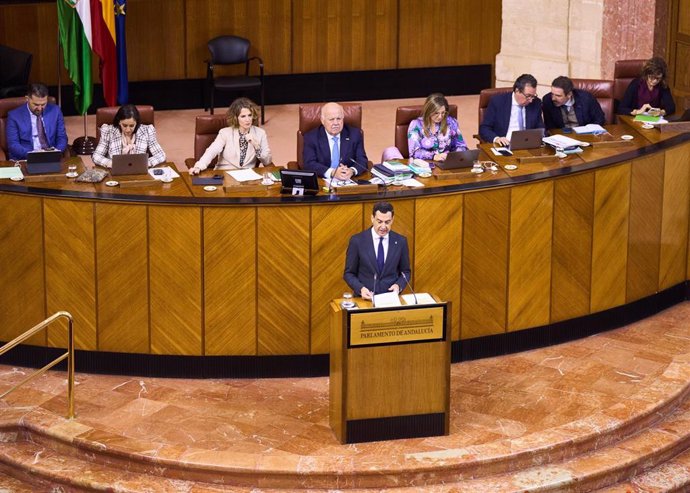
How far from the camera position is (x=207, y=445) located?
7902 millimetres

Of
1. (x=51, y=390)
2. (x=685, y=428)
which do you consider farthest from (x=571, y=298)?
(x=51, y=390)

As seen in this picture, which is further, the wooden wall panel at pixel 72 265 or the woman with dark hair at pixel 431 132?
the woman with dark hair at pixel 431 132

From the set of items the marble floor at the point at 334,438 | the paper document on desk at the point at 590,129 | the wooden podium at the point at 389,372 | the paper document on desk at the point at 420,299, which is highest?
the paper document on desk at the point at 590,129

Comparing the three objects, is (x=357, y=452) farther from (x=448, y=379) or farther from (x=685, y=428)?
(x=685, y=428)

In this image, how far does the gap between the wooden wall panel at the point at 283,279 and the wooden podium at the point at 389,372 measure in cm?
72

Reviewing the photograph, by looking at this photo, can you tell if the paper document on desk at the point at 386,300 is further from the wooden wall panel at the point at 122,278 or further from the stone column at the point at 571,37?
the stone column at the point at 571,37

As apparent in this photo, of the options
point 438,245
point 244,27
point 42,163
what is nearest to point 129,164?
point 42,163

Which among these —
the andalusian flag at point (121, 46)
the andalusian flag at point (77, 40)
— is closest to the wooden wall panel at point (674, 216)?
the andalusian flag at point (77, 40)

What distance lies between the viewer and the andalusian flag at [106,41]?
1241 centimetres

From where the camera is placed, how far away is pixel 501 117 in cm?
1037

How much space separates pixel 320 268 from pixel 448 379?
1201 mm

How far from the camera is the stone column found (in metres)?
12.9

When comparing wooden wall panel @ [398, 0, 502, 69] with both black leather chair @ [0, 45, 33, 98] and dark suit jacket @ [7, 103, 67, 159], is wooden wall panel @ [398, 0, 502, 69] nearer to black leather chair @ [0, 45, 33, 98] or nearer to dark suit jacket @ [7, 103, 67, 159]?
black leather chair @ [0, 45, 33, 98]

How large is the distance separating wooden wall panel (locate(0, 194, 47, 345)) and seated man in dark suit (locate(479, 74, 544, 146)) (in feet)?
11.5
